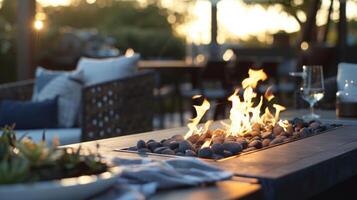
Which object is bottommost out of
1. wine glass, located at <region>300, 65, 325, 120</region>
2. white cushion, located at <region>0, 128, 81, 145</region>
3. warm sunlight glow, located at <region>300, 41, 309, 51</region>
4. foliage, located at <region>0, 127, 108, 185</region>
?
white cushion, located at <region>0, 128, 81, 145</region>

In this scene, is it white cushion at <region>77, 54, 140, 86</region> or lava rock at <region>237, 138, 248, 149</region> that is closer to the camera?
lava rock at <region>237, 138, 248, 149</region>

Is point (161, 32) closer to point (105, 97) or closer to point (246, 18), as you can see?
point (246, 18)

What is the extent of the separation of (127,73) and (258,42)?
6.34m

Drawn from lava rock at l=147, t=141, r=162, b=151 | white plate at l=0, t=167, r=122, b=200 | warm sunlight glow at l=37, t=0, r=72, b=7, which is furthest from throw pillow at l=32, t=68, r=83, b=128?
warm sunlight glow at l=37, t=0, r=72, b=7

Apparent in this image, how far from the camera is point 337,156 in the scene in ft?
6.31

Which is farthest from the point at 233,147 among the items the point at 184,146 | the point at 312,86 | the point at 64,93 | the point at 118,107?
the point at 64,93

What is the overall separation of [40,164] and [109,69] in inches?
121

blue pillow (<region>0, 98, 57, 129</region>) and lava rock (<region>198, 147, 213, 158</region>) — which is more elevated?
lava rock (<region>198, 147, 213, 158</region>)

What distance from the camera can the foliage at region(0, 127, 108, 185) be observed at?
1.27 metres

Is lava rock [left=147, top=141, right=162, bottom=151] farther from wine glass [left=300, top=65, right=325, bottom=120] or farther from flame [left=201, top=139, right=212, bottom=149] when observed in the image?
wine glass [left=300, top=65, right=325, bottom=120]

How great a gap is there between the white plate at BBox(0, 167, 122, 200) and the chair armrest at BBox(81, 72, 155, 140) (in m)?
2.50

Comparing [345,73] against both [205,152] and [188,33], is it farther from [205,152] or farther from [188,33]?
[188,33]

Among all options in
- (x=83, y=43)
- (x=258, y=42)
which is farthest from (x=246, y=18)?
→ (x=83, y=43)

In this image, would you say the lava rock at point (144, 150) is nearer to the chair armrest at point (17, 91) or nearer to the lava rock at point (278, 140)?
the lava rock at point (278, 140)
